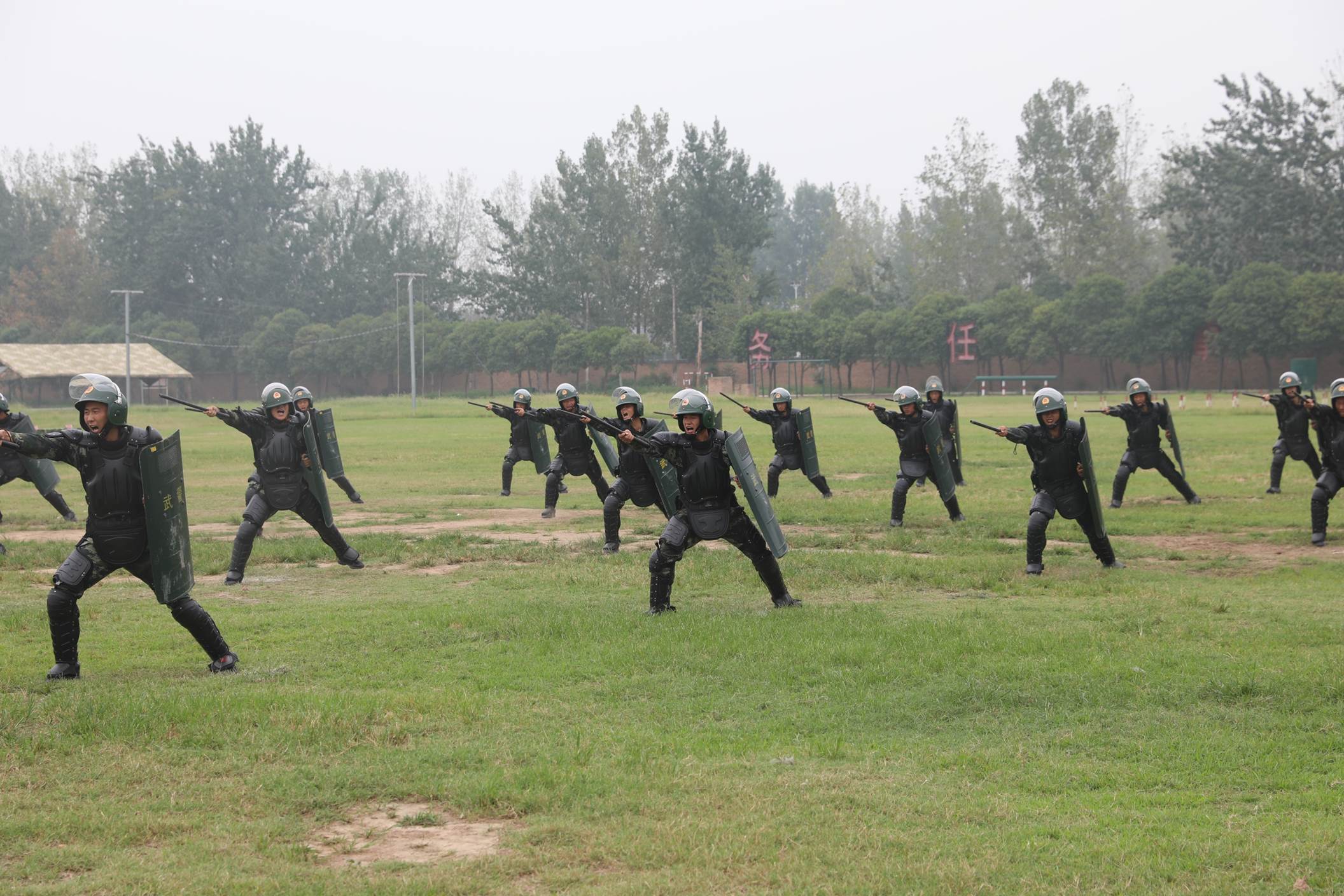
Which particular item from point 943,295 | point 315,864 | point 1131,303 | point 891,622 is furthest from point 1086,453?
point 943,295

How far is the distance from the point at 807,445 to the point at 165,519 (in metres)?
12.5

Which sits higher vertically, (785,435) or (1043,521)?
(785,435)

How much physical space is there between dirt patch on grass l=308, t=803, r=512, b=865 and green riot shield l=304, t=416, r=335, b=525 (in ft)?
26.1

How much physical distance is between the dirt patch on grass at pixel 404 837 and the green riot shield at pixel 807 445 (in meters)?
13.9

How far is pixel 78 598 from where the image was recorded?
912 cm

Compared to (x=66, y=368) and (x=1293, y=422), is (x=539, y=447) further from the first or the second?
(x=66, y=368)

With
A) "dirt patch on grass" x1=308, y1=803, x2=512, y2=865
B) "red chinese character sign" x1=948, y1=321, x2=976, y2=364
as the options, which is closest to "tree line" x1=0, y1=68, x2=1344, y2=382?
"red chinese character sign" x1=948, y1=321, x2=976, y2=364

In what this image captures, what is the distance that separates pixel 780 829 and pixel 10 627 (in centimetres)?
786

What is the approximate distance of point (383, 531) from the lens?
1823 cm

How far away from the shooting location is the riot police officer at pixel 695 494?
36.6 feet

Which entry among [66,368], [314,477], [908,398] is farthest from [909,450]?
[66,368]

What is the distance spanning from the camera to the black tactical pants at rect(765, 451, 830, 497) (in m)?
20.5

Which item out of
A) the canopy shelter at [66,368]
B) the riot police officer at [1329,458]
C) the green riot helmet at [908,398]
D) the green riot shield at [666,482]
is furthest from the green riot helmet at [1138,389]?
the canopy shelter at [66,368]

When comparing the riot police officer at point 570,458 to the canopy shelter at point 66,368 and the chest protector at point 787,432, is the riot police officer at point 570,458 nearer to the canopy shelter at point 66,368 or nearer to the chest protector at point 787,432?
the chest protector at point 787,432
